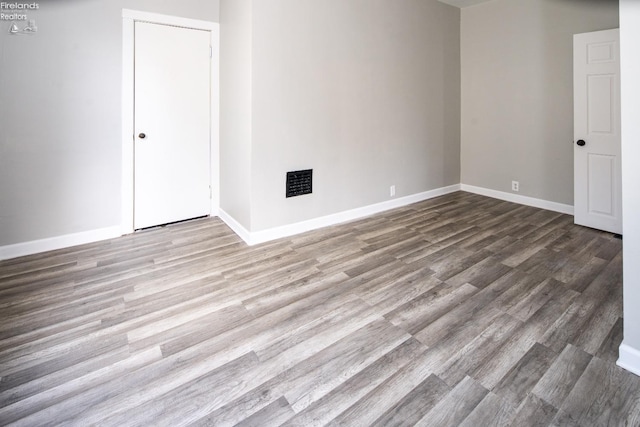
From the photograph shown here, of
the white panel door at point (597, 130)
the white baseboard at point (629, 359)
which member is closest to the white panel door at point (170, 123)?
the white baseboard at point (629, 359)

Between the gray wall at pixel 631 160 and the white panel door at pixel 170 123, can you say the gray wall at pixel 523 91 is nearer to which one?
the gray wall at pixel 631 160

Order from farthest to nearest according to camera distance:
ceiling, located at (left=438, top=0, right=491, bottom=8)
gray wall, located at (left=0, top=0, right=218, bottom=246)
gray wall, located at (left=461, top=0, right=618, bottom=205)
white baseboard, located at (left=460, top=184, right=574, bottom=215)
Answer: ceiling, located at (left=438, top=0, right=491, bottom=8) < white baseboard, located at (left=460, top=184, right=574, bottom=215) < gray wall, located at (left=461, top=0, right=618, bottom=205) < gray wall, located at (left=0, top=0, right=218, bottom=246)

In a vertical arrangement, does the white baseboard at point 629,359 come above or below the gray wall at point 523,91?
below

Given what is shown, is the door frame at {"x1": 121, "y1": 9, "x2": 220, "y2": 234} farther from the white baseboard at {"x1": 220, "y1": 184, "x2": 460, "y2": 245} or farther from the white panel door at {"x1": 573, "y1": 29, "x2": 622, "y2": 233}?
the white panel door at {"x1": 573, "y1": 29, "x2": 622, "y2": 233}

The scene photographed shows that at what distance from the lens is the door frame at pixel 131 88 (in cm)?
321

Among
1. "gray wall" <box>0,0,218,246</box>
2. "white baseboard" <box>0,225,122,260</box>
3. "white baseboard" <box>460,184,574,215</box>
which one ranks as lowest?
"white baseboard" <box>0,225,122,260</box>

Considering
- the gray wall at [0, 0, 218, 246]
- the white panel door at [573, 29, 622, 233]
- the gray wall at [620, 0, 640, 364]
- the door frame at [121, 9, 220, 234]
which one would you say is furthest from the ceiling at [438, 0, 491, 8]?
the gray wall at [620, 0, 640, 364]

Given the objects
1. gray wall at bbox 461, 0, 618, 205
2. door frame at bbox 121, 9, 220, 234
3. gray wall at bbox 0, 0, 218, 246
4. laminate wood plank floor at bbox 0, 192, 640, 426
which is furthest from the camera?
gray wall at bbox 461, 0, 618, 205

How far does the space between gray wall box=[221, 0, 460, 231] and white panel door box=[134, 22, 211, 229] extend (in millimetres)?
318

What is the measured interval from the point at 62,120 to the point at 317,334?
300 cm

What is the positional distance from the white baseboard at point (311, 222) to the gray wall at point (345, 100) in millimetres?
69

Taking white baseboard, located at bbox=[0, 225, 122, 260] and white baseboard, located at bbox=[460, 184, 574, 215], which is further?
white baseboard, located at bbox=[460, 184, 574, 215]

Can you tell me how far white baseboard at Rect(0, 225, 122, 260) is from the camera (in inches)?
113

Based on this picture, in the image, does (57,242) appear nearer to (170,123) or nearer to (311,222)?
(170,123)
